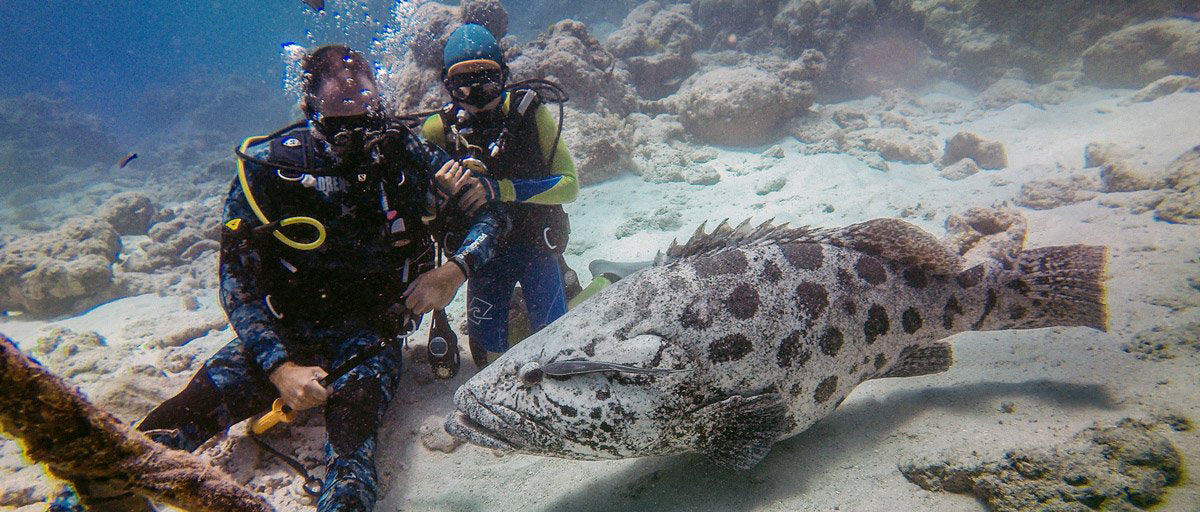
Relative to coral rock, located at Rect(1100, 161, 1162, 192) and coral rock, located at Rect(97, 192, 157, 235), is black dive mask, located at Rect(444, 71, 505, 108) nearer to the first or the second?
coral rock, located at Rect(1100, 161, 1162, 192)

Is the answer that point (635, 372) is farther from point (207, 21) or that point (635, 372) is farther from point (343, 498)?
point (207, 21)

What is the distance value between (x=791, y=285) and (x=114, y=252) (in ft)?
42.1

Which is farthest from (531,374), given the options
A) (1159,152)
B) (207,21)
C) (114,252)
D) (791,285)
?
(207,21)

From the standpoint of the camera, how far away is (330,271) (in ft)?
11.1

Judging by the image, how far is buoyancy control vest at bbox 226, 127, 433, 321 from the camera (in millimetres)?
3119

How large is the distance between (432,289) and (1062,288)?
4061 millimetres

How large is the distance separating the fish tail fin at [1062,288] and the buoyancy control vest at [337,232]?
415 centimetres

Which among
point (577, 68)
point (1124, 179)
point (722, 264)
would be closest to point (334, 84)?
point (722, 264)

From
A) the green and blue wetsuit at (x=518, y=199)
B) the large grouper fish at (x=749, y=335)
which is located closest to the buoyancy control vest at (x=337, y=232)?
the green and blue wetsuit at (x=518, y=199)

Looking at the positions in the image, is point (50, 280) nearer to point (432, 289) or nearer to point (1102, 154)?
point (432, 289)

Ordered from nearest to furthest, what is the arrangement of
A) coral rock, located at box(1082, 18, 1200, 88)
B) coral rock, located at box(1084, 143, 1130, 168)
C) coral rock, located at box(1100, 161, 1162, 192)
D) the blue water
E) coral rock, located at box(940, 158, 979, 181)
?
1. coral rock, located at box(1100, 161, 1162, 192)
2. coral rock, located at box(1084, 143, 1130, 168)
3. coral rock, located at box(940, 158, 979, 181)
4. coral rock, located at box(1082, 18, 1200, 88)
5. the blue water

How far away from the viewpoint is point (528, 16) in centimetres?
2962

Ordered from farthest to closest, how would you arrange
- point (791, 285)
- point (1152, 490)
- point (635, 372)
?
point (791, 285)
point (635, 372)
point (1152, 490)

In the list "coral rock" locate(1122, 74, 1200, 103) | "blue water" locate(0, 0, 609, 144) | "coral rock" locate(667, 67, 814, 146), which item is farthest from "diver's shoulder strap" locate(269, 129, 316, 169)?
"coral rock" locate(1122, 74, 1200, 103)
